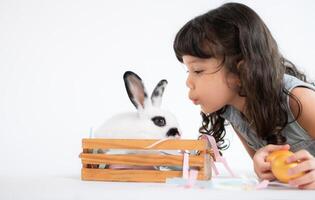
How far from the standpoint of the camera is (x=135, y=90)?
44.1 inches

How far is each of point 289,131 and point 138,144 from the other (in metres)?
0.47

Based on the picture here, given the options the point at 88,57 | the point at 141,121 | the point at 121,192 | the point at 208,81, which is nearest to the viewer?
the point at 121,192

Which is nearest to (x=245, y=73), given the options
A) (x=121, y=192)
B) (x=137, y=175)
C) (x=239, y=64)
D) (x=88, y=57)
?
(x=239, y=64)

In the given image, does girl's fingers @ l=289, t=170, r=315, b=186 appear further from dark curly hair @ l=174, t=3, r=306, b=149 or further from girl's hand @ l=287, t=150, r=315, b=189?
dark curly hair @ l=174, t=3, r=306, b=149

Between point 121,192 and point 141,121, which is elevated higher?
point 141,121

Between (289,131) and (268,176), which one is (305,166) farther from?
(289,131)

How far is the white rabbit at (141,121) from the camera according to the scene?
1065mm

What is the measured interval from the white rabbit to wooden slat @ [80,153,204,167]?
7cm

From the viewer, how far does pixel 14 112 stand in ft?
6.41

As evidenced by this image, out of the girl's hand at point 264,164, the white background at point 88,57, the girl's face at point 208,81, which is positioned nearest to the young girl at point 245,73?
the girl's face at point 208,81

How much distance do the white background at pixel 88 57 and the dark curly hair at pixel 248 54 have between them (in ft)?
2.31

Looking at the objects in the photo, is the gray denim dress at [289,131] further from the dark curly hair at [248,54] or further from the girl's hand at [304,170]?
the girl's hand at [304,170]

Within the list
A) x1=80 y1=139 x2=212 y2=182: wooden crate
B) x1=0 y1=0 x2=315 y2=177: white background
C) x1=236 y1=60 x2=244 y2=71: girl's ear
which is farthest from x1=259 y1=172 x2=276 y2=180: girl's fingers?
x1=0 y1=0 x2=315 y2=177: white background

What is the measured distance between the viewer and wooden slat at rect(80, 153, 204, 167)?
0.99 meters
